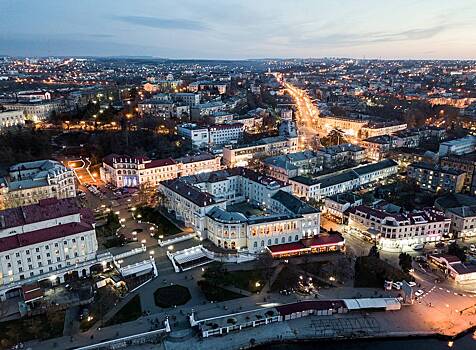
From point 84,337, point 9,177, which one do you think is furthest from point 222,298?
point 9,177

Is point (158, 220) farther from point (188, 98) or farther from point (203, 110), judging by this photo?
point (188, 98)

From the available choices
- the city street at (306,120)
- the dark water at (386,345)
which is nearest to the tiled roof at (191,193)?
the dark water at (386,345)

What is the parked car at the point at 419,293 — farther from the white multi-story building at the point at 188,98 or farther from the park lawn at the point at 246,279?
the white multi-story building at the point at 188,98

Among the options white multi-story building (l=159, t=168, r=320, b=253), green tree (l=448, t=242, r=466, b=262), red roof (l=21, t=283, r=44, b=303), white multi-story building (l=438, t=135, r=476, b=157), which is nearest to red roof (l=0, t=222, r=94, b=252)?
red roof (l=21, t=283, r=44, b=303)

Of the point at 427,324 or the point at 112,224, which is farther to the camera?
the point at 112,224

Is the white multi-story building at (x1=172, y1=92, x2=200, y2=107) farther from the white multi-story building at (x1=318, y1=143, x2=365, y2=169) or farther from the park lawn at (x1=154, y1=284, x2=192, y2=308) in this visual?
the park lawn at (x1=154, y1=284, x2=192, y2=308)

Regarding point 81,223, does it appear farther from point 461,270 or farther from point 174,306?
point 461,270

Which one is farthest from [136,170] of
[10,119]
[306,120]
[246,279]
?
[306,120]
